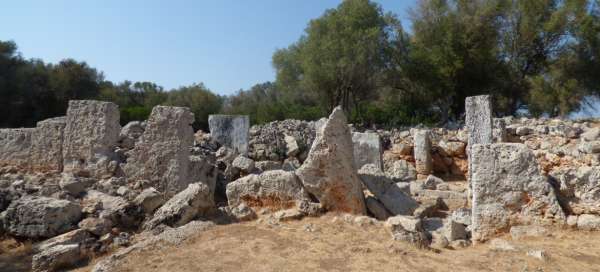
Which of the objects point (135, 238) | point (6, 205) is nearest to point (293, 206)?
point (135, 238)

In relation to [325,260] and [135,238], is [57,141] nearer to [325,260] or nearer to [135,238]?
[135,238]

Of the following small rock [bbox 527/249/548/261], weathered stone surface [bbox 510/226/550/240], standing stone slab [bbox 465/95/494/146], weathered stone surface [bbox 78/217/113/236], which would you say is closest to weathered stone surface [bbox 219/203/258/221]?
weathered stone surface [bbox 78/217/113/236]

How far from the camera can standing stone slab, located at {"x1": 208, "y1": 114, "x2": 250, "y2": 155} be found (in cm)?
1274

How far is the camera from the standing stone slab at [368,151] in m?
11.6

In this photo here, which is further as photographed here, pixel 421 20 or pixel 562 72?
pixel 421 20

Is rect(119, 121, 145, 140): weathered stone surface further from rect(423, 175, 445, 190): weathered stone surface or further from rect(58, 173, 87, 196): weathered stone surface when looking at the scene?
rect(423, 175, 445, 190): weathered stone surface

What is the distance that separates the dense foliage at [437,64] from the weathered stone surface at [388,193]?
13273 mm

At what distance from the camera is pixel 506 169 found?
579 centimetres

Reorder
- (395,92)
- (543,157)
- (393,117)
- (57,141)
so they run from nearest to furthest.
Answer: (57,141) → (543,157) → (393,117) → (395,92)

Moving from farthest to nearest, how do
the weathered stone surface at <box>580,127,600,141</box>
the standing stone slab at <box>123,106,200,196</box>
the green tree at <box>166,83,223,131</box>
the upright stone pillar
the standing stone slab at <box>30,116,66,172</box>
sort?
the green tree at <box>166,83,223,131</box>
the upright stone pillar
the weathered stone surface at <box>580,127,600,141</box>
the standing stone slab at <box>30,116,66,172</box>
the standing stone slab at <box>123,106,200,196</box>

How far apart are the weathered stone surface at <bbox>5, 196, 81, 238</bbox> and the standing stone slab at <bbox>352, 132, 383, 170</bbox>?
7335 mm

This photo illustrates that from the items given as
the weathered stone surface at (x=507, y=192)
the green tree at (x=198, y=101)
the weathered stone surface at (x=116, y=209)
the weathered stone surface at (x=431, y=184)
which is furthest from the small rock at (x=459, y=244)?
the green tree at (x=198, y=101)

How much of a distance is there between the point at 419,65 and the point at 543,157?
1029 centimetres

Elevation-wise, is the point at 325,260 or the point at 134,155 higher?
the point at 134,155
